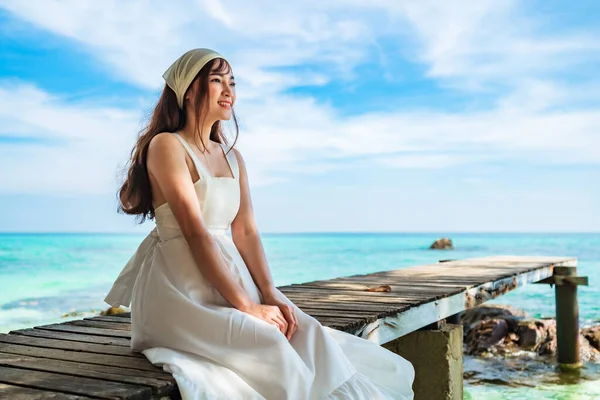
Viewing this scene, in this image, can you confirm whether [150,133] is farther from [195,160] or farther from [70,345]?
[70,345]

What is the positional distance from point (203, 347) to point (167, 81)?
4.33 ft

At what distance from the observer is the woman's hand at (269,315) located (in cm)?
281

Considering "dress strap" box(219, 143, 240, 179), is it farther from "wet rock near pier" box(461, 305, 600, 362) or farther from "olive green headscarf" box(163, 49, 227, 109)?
"wet rock near pier" box(461, 305, 600, 362)

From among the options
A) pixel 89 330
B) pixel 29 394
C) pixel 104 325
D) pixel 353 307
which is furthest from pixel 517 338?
pixel 29 394

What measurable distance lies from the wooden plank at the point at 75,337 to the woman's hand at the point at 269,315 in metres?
0.88

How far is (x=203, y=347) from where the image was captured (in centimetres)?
268

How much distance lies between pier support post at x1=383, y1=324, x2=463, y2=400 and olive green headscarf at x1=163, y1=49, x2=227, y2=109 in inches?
118

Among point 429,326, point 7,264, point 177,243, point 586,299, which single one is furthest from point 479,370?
point 7,264

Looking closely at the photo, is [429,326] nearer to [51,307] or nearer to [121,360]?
[121,360]

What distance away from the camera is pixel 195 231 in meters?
2.86

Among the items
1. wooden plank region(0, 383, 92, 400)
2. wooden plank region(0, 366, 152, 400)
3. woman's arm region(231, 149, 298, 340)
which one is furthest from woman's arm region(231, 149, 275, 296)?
wooden plank region(0, 383, 92, 400)

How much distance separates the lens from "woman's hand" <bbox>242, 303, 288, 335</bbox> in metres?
2.81

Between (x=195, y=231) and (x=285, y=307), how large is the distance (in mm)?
543

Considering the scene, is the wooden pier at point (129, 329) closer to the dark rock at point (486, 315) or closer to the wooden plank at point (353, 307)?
the wooden plank at point (353, 307)
